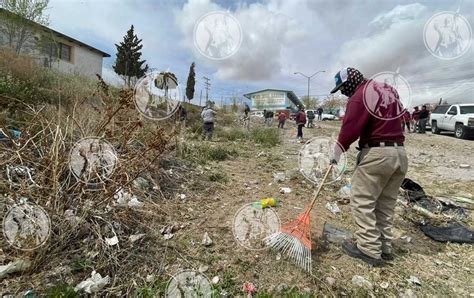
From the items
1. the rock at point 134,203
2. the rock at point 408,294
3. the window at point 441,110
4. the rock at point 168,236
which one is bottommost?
the rock at point 408,294

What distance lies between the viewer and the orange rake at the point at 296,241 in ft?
7.32

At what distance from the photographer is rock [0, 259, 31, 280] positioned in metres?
1.84

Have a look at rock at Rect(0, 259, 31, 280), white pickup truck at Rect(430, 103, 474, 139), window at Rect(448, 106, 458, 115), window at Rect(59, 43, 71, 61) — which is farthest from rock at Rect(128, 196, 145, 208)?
window at Rect(59, 43, 71, 61)

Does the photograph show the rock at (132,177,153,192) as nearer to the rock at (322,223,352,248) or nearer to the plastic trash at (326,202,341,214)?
the rock at (322,223,352,248)

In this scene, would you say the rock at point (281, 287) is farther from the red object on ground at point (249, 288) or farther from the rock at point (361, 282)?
the rock at point (361, 282)

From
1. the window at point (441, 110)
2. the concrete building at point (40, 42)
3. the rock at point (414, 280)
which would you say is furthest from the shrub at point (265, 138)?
the window at point (441, 110)

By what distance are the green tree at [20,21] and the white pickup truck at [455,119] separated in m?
23.8

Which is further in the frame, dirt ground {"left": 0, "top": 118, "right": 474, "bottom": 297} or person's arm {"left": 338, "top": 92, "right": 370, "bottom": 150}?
person's arm {"left": 338, "top": 92, "right": 370, "bottom": 150}

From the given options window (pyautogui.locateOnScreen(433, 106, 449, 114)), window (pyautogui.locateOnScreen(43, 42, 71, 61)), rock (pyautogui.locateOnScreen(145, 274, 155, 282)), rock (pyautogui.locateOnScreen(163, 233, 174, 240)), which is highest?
window (pyautogui.locateOnScreen(43, 42, 71, 61))

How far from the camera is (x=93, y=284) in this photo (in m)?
1.85

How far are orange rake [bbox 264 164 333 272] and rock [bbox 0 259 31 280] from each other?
6.19ft

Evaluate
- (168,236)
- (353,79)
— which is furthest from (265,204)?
(353,79)

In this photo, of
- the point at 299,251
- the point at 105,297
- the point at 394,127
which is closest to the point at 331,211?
the point at 299,251

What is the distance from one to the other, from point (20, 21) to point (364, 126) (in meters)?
21.0
